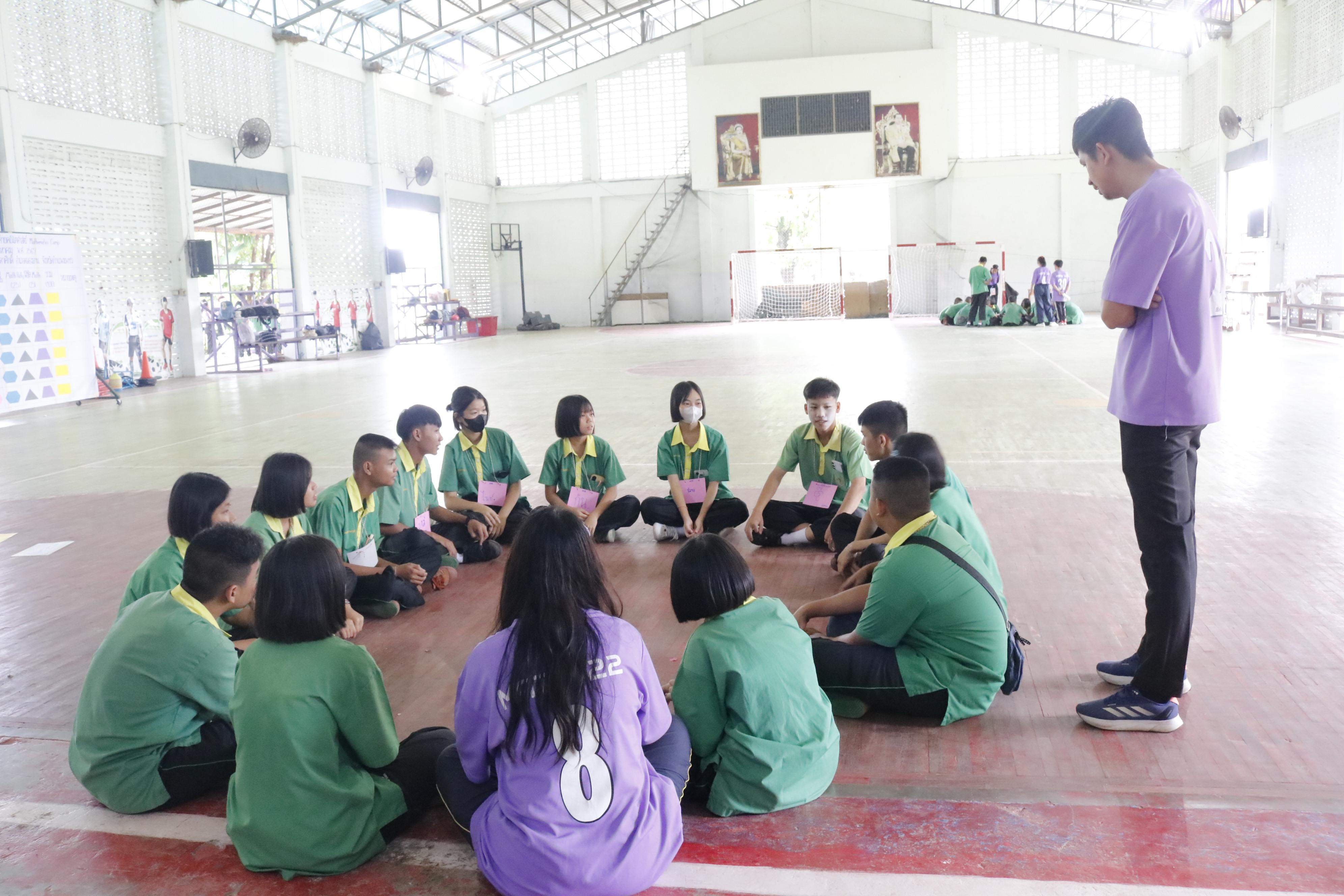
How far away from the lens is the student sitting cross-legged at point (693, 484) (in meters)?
5.73

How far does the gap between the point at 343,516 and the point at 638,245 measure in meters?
26.6

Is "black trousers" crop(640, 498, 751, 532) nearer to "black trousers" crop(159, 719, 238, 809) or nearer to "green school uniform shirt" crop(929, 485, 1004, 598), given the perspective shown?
"green school uniform shirt" crop(929, 485, 1004, 598)

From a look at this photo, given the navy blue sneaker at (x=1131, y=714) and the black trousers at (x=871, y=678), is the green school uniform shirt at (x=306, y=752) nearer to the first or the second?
the black trousers at (x=871, y=678)

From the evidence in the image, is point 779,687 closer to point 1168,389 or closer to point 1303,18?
point 1168,389

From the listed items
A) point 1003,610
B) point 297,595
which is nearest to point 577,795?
point 297,595

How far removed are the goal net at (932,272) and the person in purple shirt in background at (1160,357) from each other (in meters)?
26.4

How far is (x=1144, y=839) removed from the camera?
8.25 feet

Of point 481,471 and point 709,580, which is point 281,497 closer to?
point 481,471

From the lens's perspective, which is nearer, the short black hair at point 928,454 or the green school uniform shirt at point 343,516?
the short black hair at point 928,454

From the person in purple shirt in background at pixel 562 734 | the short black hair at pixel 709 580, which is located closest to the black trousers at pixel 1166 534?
the short black hair at pixel 709 580

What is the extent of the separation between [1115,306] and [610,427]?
709 cm

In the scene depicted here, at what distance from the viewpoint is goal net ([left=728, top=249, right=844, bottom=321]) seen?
30.0 metres

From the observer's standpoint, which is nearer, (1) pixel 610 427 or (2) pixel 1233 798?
(2) pixel 1233 798

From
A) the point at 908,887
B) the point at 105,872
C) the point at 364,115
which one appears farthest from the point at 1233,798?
the point at 364,115
